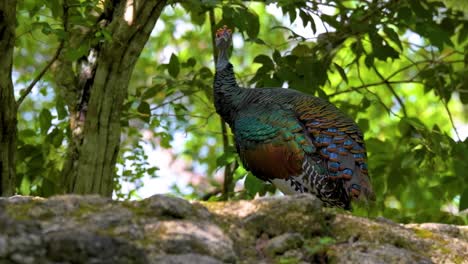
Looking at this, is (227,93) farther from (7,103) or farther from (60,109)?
A: (7,103)

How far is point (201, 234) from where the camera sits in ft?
14.2

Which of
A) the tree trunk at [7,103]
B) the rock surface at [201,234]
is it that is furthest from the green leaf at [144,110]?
the rock surface at [201,234]

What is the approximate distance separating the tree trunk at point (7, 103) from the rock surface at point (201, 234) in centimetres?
249

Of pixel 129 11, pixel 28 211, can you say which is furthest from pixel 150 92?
pixel 28 211

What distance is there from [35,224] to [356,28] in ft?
18.1

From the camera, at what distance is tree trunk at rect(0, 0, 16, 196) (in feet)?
22.9

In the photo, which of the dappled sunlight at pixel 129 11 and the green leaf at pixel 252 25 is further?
the green leaf at pixel 252 25

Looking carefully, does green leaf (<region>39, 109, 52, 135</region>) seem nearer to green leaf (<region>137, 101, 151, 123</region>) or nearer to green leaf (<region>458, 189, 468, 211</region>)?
green leaf (<region>137, 101, 151, 123</region>)

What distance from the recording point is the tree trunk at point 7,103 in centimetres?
699

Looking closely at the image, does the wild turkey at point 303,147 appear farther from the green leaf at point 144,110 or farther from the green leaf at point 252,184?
the green leaf at point 144,110

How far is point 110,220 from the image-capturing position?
4422 millimetres

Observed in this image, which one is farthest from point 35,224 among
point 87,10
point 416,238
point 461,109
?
point 461,109

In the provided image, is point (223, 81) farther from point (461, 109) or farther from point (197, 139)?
point (461, 109)

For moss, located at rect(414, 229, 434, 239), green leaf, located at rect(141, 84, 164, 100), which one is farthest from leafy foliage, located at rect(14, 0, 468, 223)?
moss, located at rect(414, 229, 434, 239)
